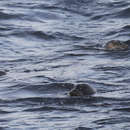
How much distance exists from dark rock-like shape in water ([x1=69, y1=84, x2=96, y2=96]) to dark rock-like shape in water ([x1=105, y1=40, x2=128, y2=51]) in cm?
395

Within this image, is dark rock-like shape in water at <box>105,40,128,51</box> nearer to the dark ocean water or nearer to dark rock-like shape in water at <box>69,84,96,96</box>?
the dark ocean water

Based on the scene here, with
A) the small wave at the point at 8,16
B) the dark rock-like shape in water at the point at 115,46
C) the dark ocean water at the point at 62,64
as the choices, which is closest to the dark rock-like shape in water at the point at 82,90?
the dark ocean water at the point at 62,64

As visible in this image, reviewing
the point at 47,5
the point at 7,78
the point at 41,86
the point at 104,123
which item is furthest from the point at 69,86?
the point at 47,5

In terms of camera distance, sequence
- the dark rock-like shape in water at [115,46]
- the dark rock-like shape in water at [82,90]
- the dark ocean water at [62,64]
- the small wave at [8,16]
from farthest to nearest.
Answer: the small wave at [8,16], the dark rock-like shape in water at [115,46], the dark rock-like shape in water at [82,90], the dark ocean water at [62,64]

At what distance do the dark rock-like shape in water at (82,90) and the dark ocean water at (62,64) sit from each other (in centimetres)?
15

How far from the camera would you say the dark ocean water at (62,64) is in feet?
40.0

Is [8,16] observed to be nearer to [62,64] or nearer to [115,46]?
[115,46]

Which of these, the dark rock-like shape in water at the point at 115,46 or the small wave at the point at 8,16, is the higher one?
the small wave at the point at 8,16

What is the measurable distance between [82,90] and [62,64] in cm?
292

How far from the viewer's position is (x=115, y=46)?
17.8m

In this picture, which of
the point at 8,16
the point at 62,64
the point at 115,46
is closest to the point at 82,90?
the point at 62,64

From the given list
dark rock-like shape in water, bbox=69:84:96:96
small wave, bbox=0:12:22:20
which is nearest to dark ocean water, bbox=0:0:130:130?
small wave, bbox=0:12:22:20

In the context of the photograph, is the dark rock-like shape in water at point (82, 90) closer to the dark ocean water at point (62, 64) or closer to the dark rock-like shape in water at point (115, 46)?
the dark ocean water at point (62, 64)

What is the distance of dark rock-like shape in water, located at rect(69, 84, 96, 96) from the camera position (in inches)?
534
